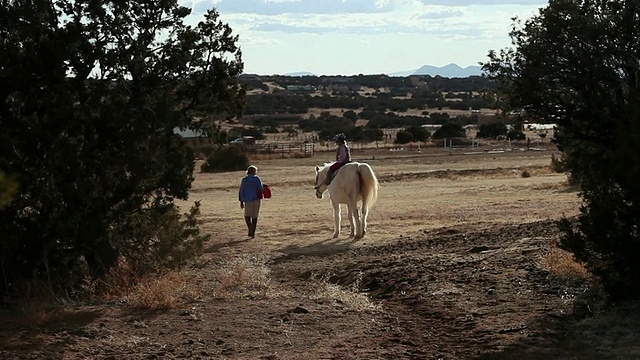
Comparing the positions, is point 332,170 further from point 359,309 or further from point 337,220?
point 359,309

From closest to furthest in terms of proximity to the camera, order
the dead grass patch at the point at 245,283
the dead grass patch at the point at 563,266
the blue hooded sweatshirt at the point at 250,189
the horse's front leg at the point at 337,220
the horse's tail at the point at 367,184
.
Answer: the dead grass patch at the point at 563,266 < the dead grass patch at the point at 245,283 < the horse's tail at the point at 367,184 < the horse's front leg at the point at 337,220 < the blue hooded sweatshirt at the point at 250,189

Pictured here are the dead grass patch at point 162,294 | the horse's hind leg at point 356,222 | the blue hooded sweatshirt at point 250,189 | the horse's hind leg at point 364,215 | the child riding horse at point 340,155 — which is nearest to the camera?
the dead grass patch at point 162,294

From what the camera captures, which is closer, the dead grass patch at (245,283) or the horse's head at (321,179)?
the dead grass patch at (245,283)

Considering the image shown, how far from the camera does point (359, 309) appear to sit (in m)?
11.6

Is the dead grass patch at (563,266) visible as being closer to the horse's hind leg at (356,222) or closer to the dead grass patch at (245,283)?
the dead grass patch at (245,283)

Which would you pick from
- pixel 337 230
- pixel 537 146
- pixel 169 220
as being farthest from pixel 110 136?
pixel 537 146

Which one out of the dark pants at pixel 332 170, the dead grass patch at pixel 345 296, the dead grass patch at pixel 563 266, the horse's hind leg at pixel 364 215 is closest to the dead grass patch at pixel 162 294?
the dead grass patch at pixel 345 296

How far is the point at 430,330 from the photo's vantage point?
416 inches

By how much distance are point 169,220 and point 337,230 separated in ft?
25.3

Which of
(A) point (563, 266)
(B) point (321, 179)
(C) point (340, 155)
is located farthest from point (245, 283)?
(B) point (321, 179)

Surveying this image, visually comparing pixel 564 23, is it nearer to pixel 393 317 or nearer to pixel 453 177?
pixel 393 317

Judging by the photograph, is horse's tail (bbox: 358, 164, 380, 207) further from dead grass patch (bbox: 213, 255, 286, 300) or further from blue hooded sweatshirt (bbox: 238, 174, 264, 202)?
dead grass patch (bbox: 213, 255, 286, 300)

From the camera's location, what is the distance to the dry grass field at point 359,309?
945 centimetres

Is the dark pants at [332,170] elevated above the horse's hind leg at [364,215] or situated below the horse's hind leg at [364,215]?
above
